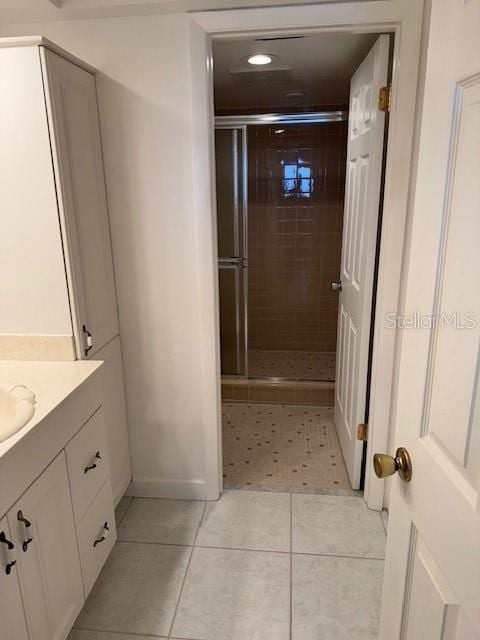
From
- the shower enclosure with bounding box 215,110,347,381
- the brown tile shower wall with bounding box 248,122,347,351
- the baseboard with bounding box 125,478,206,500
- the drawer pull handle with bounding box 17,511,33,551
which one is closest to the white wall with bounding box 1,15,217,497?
the baseboard with bounding box 125,478,206,500

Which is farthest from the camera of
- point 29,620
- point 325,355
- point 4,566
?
point 325,355

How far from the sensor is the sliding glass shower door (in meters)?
2.94

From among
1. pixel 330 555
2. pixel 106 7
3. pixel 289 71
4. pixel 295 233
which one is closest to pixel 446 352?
pixel 330 555

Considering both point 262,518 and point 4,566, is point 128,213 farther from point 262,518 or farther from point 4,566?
point 262,518

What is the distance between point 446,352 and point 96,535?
4.53 ft

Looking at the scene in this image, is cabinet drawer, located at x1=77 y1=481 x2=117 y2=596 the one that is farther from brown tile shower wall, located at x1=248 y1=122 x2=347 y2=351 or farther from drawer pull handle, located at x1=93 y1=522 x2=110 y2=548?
brown tile shower wall, located at x1=248 y1=122 x2=347 y2=351

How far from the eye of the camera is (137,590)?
5.48 ft

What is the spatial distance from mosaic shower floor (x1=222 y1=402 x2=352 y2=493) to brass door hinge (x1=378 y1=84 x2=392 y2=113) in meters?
1.77

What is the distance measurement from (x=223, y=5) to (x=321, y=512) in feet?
7.05

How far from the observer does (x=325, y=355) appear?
3861 mm

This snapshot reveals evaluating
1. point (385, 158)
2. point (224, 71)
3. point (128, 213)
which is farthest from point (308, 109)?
point (128, 213)

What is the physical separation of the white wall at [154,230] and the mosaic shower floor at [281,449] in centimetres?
37

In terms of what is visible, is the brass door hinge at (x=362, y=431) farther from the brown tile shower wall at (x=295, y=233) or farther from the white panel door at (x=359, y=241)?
the brown tile shower wall at (x=295, y=233)

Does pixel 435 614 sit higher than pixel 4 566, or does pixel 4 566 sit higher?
pixel 435 614
